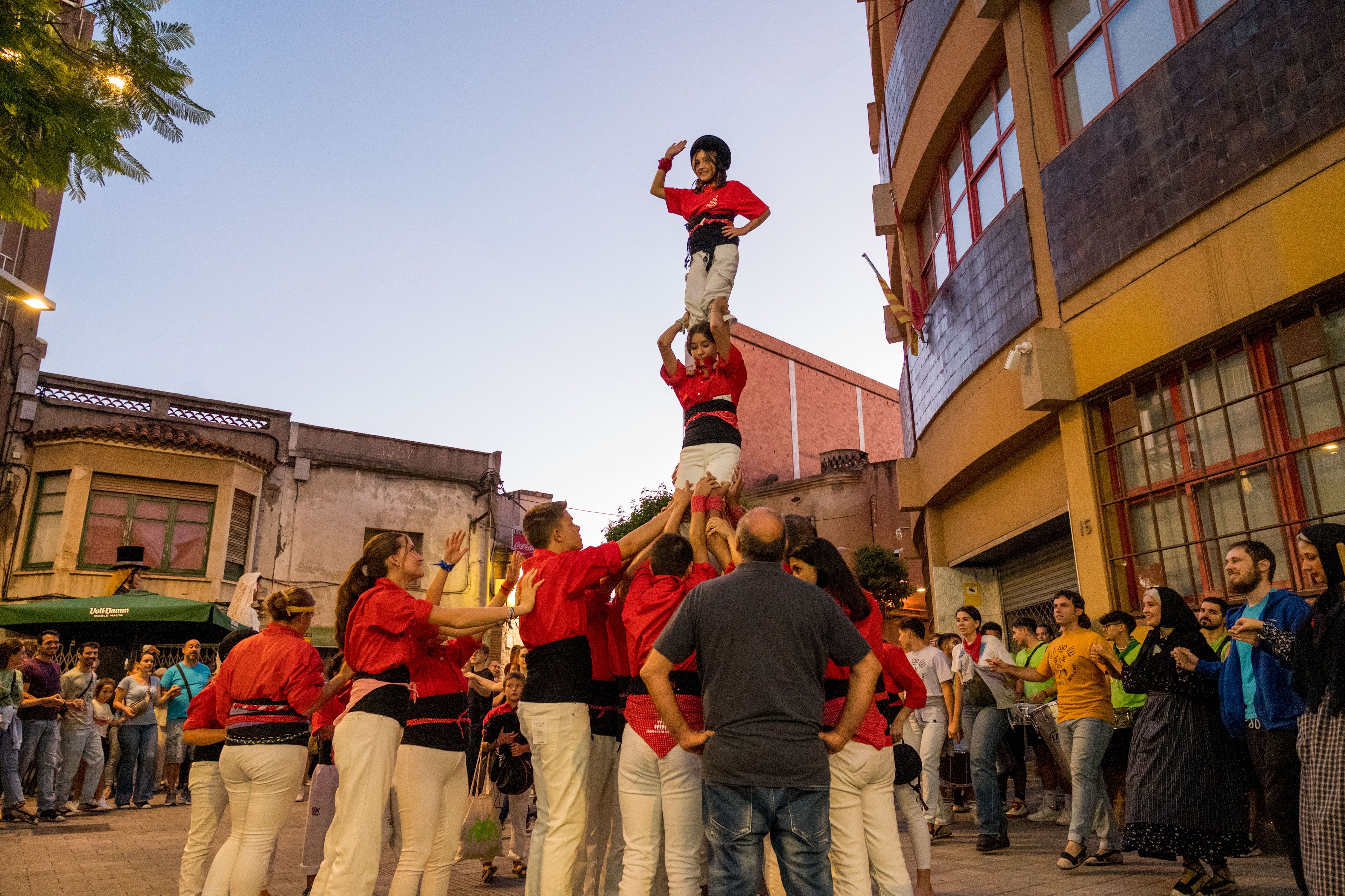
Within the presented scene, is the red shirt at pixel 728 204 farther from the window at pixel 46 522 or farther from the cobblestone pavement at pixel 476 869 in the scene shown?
the window at pixel 46 522

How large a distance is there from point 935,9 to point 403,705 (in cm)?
1355

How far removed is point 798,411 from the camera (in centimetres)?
3794

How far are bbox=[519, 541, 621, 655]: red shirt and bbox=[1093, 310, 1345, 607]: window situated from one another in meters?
6.15

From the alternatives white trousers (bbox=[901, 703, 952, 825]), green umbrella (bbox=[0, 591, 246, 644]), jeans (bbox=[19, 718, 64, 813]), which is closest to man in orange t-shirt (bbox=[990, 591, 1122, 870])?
white trousers (bbox=[901, 703, 952, 825])

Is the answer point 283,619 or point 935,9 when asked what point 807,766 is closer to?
point 283,619

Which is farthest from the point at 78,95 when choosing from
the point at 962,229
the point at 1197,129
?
the point at 962,229

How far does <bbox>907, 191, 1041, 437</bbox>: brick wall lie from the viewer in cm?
1145

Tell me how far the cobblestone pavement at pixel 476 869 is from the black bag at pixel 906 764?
119cm

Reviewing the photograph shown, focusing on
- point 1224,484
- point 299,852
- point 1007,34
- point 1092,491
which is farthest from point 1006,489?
point 299,852

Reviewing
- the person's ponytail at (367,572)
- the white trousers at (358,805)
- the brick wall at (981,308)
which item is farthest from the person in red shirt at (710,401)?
the brick wall at (981,308)

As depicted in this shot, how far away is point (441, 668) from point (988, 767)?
16.6ft

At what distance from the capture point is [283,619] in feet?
19.0

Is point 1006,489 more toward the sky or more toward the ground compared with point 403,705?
more toward the sky

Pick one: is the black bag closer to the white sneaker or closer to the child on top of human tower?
the child on top of human tower
